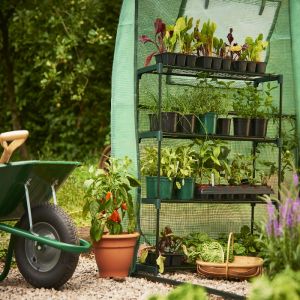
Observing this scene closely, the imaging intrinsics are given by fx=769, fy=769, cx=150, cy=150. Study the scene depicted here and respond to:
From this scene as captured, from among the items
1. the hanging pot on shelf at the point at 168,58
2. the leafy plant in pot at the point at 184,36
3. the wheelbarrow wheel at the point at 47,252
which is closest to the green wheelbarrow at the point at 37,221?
the wheelbarrow wheel at the point at 47,252

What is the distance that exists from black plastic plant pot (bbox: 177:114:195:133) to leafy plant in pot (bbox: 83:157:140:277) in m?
0.55

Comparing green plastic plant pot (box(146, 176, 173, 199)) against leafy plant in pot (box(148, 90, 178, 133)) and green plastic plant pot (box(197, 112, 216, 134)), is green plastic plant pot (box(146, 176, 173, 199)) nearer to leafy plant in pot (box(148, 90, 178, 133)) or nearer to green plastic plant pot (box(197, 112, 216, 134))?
leafy plant in pot (box(148, 90, 178, 133))

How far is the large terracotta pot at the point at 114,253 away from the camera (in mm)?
5449

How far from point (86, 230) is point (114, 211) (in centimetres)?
208

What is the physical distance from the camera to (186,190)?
579cm

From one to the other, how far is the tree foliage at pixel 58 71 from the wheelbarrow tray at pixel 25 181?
615 cm

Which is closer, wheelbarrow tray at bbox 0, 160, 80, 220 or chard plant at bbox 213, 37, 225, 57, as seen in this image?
wheelbarrow tray at bbox 0, 160, 80, 220

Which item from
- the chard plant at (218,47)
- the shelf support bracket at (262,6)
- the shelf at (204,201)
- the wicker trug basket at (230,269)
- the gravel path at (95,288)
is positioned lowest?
the gravel path at (95,288)

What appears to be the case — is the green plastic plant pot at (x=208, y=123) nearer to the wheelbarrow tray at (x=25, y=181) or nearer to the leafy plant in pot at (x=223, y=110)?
the leafy plant in pot at (x=223, y=110)

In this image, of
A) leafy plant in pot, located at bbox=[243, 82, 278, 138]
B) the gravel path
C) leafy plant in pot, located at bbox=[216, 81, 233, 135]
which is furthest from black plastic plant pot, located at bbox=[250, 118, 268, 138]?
the gravel path

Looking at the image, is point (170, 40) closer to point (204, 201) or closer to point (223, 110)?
point (223, 110)

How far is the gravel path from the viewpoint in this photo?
15.8ft

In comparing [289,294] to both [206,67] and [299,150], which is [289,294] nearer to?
[206,67]

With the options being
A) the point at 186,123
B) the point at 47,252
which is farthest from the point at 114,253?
the point at 186,123
